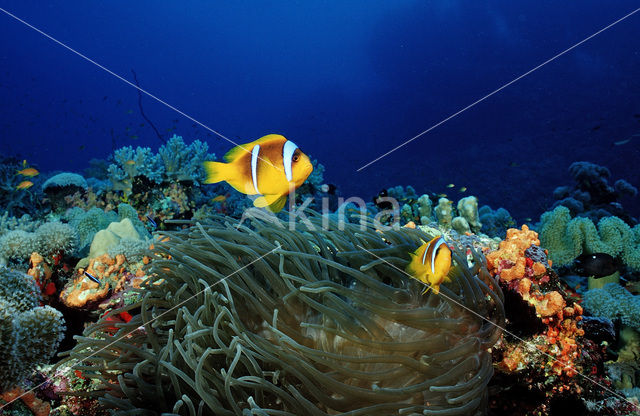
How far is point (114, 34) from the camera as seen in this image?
3622 inches

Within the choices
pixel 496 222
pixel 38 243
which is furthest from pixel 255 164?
pixel 496 222

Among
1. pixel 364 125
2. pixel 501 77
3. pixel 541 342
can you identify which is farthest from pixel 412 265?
pixel 364 125

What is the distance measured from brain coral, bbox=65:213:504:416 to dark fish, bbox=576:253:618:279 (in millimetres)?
3609

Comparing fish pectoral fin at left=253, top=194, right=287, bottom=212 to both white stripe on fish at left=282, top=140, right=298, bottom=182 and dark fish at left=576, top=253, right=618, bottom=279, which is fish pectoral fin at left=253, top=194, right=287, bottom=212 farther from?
dark fish at left=576, top=253, right=618, bottom=279

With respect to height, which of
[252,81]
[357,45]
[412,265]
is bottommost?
[412,265]

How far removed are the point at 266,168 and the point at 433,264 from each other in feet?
3.06

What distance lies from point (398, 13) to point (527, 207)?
4954 cm

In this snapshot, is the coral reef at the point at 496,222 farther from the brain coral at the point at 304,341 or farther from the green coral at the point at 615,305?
the brain coral at the point at 304,341

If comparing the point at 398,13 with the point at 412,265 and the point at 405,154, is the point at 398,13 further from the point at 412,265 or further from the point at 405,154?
the point at 412,265

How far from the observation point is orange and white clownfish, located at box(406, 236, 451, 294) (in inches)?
58.4

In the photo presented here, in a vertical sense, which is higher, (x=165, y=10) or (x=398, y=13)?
(x=165, y=10)

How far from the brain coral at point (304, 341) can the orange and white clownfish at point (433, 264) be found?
106 mm

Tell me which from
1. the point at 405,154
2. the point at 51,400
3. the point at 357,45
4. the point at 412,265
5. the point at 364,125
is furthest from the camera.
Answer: the point at 357,45

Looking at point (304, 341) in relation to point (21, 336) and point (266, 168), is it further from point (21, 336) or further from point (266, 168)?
point (21, 336)
